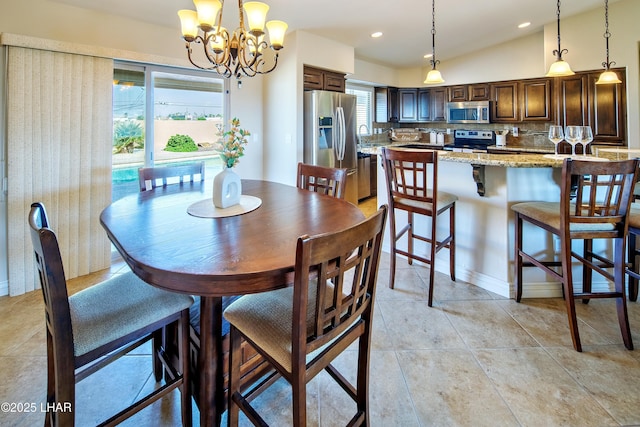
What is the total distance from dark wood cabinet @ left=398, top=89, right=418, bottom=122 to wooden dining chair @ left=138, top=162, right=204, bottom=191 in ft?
17.1

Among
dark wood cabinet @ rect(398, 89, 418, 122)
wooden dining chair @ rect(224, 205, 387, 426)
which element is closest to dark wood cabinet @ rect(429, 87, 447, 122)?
dark wood cabinet @ rect(398, 89, 418, 122)

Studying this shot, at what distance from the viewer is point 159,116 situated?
3584mm

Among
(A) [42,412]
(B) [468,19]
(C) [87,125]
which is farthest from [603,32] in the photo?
(A) [42,412]

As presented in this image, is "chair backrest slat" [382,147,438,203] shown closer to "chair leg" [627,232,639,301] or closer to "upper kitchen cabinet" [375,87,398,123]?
"chair leg" [627,232,639,301]

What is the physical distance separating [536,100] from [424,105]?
79.5 inches

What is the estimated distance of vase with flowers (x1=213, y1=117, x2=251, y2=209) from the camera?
1.81 meters

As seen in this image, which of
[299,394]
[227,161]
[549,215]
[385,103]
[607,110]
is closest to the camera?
[299,394]

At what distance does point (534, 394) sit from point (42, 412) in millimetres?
2343

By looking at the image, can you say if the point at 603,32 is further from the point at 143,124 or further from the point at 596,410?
the point at 143,124

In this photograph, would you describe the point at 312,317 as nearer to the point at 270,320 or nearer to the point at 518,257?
the point at 270,320

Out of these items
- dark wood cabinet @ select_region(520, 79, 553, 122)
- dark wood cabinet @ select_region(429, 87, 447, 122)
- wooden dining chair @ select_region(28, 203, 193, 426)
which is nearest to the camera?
wooden dining chair @ select_region(28, 203, 193, 426)

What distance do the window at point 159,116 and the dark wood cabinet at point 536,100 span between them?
466 centimetres

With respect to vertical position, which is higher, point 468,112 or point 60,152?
point 468,112

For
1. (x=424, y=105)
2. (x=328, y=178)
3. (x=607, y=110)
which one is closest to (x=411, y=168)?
(x=328, y=178)
